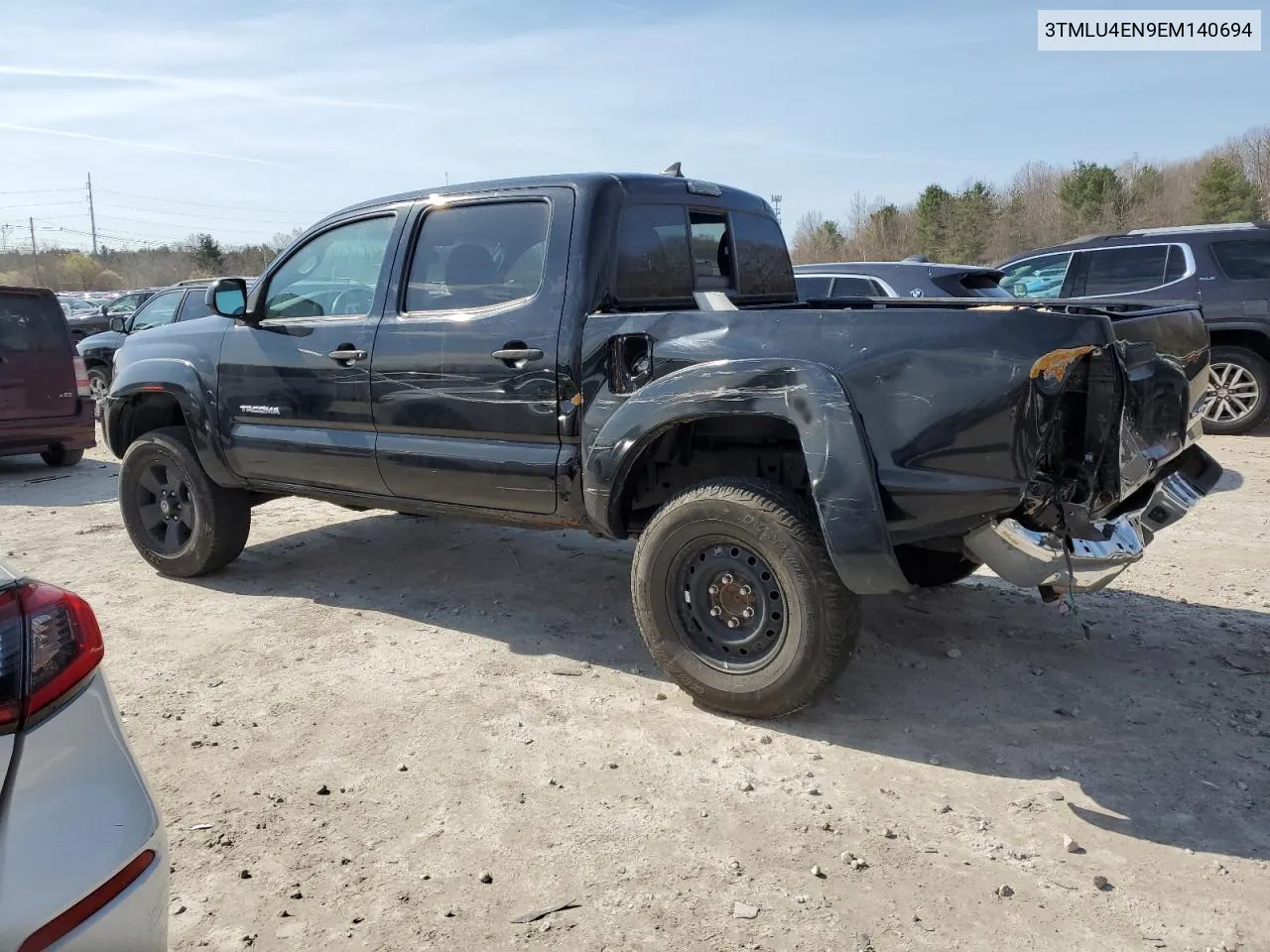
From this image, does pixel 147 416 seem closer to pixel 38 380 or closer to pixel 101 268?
A: pixel 38 380

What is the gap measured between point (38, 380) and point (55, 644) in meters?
8.99

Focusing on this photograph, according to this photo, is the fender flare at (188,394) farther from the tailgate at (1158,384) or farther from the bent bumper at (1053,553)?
the tailgate at (1158,384)

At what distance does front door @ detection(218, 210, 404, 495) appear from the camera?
→ 4.58 meters

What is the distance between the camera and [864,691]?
3.83 m

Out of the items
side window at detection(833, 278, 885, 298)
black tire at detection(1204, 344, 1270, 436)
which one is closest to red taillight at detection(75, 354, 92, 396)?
side window at detection(833, 278, 885, 298)

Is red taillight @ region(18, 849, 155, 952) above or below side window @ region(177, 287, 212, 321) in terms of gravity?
below

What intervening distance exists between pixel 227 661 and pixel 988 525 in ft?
10.7

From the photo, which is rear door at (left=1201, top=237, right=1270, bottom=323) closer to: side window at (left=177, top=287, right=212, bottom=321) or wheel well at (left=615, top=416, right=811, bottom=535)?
wheel well at (left=615, top=416, right=811, bottom=535)

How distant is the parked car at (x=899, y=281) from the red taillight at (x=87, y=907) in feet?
23.1

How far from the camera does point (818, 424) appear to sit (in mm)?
3230

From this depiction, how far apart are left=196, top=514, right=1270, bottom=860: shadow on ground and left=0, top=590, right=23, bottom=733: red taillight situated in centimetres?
254

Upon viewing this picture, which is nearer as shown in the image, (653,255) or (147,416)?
(653,255)

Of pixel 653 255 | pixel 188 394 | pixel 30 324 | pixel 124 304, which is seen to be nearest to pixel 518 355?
pixel 653 255

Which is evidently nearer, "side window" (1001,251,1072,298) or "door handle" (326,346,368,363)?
"door handle" (326,346,368,363)
